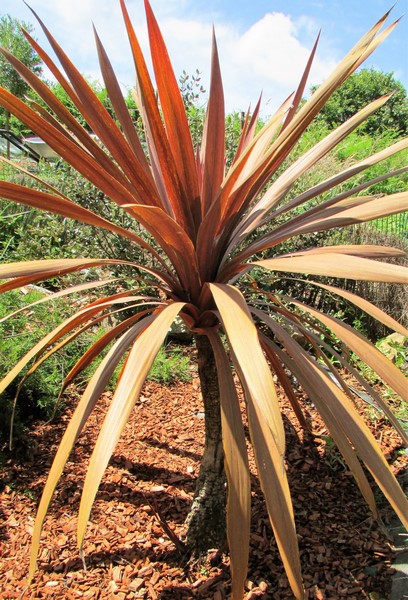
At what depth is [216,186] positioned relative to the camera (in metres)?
1.33

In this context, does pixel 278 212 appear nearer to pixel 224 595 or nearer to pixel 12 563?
pixel 224 595

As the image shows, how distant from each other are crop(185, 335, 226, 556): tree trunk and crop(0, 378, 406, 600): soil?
0.18 feet

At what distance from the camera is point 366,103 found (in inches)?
738

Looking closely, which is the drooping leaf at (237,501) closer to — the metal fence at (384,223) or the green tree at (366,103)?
the metal fence at (384,223)

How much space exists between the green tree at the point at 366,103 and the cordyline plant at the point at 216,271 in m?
19.0

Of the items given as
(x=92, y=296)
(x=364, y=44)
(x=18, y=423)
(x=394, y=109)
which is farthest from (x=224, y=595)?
(x=394, y=109)

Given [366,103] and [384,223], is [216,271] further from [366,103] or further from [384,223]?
[366,103]

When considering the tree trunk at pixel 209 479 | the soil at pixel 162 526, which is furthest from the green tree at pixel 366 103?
the tree trunk at pixel 209 479

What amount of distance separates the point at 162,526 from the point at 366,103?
2104 centimetres

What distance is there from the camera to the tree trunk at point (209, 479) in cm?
137

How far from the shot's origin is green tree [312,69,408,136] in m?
18.6

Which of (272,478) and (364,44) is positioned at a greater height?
(364,44)

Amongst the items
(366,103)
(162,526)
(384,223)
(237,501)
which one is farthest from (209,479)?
(366,103)

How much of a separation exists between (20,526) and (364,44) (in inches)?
78.7
